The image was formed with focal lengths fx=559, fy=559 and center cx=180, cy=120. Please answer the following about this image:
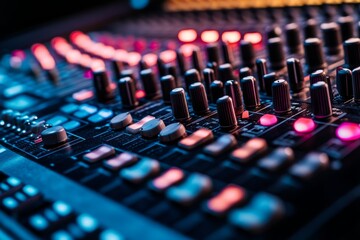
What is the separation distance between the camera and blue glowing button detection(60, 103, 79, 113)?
149 cm

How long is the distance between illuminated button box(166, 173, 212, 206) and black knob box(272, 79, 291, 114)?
13.7 inches

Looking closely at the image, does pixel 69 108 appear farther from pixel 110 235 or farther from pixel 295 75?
pixel 110 235

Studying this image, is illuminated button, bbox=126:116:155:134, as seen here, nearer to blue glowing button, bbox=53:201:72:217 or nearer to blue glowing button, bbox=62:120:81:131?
blue glowing button, bbox=62:120:81:131

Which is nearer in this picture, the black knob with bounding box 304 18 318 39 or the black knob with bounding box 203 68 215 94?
the black knob with bounding box 203 68 215 94

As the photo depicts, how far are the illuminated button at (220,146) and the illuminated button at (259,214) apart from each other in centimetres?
21

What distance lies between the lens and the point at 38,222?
85cm

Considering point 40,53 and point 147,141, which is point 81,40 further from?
point 147,141

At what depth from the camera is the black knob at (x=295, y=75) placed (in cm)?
124

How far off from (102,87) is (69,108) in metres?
0.11

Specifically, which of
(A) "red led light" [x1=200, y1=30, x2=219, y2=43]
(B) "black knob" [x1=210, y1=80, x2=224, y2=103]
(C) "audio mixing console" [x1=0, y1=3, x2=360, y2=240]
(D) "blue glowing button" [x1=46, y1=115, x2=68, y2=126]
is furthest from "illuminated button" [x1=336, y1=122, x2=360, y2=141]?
(A) "red led light" [x1=200, y1=30, x2=219, y2=43]

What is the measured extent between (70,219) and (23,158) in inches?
15.3

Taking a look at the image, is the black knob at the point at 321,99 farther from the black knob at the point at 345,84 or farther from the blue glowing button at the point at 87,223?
the blue glowing button at the point at 87,223

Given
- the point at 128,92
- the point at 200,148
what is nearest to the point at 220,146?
the point at 200,148

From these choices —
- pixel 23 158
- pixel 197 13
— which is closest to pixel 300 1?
pixel 197 13
